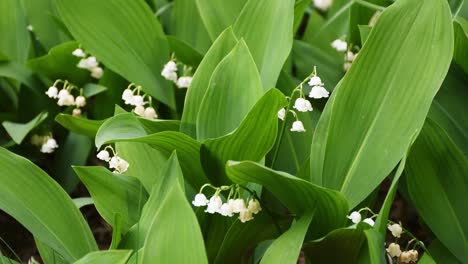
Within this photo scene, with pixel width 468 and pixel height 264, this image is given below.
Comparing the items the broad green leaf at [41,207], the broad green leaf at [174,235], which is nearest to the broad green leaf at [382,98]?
the broad green leaf at [174,235]

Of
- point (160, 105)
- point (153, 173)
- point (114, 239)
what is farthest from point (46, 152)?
point (114, 239)

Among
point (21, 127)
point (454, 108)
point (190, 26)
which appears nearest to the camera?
point (454, 108)

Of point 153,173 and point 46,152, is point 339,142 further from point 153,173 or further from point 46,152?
point 46,152

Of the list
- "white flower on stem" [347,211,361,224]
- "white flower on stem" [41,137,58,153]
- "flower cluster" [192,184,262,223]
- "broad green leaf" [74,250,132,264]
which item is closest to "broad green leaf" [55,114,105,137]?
"white flower on stem" [41,137,58,153]

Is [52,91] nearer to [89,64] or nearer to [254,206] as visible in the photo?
[89,64]

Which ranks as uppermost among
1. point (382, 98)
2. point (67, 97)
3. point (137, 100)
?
point (382, 98)

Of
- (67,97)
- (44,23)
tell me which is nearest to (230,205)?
(67,97)
